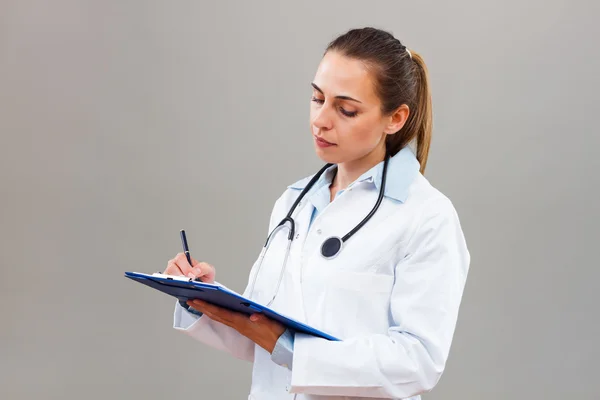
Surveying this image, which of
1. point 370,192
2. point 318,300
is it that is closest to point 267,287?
point 318,300

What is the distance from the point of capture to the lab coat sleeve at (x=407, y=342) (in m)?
1.61

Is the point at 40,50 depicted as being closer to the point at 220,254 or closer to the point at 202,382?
the point at 220,254

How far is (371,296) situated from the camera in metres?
1.70

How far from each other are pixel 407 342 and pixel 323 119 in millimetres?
525

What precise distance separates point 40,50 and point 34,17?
153 millimetres

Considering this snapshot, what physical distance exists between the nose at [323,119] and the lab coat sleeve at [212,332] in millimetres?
410

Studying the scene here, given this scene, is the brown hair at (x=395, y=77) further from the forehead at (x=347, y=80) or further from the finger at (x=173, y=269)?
the finger at (x=173, y=269)

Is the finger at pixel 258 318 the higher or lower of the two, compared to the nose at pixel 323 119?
lower

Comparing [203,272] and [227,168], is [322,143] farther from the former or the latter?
[227,168]

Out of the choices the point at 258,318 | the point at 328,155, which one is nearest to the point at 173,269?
the point at 258,318

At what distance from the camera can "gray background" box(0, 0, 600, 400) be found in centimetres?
342

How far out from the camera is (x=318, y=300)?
174cm

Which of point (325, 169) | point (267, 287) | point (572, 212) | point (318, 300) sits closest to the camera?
point (318, 300)

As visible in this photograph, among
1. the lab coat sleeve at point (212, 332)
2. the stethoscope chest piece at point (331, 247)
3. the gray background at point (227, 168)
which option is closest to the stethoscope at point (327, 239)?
the stethoscope chest piece at point (331, 247)
